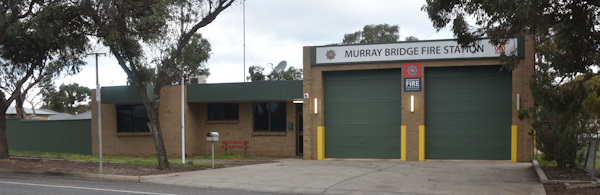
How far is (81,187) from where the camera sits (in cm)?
1218

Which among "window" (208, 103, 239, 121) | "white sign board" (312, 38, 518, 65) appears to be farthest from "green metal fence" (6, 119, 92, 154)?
"white sign board" (312, 38, 518, 65)

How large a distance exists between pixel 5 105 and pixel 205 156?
828cm

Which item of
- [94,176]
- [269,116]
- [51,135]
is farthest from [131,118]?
[94,176]

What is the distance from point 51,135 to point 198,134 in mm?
9383

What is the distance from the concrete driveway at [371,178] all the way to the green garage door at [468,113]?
5.73 feet

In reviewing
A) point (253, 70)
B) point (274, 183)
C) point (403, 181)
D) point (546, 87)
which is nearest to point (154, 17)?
point (274, 183)

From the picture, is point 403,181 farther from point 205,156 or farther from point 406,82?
point 205,156

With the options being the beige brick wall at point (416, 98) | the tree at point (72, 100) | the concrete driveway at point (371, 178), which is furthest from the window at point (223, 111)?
the tree at point (72, 100)

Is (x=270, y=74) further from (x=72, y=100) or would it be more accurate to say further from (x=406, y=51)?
(x=72, y=100)

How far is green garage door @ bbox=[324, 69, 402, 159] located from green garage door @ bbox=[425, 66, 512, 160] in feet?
4.29

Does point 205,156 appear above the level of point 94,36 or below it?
below

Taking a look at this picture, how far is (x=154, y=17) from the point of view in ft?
51.6

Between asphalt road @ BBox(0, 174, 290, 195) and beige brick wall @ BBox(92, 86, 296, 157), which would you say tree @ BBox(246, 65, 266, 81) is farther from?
asphalt road @ BBox(0, 174, 290, 195)

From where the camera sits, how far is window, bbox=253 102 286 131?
915 inches
